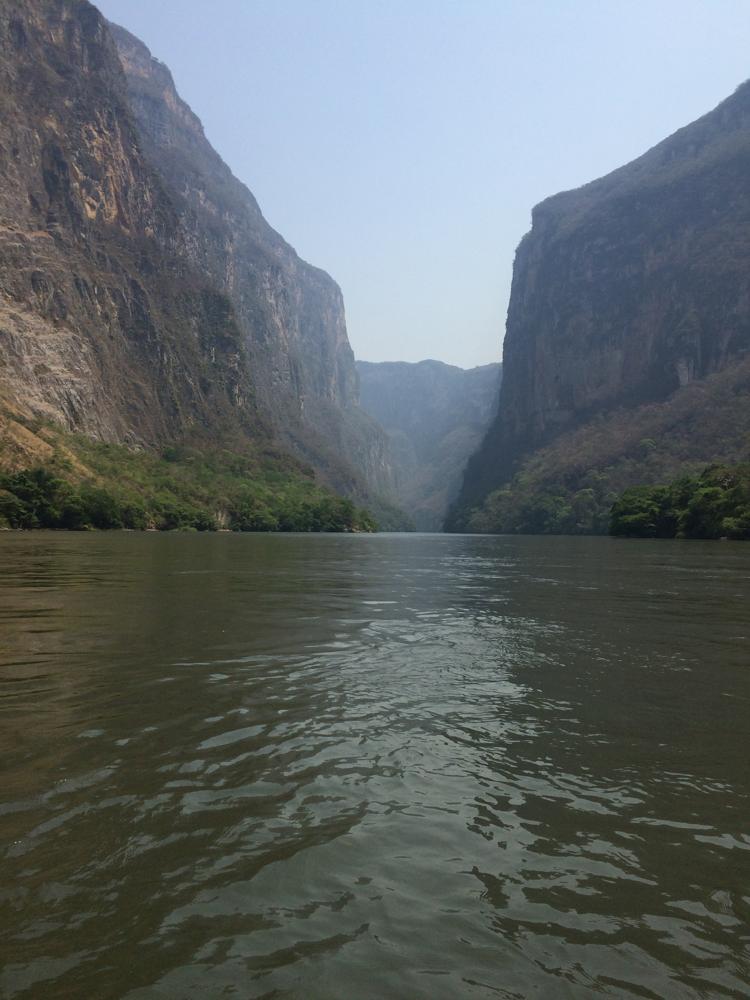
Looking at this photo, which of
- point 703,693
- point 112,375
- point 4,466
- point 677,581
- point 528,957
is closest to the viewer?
point 528,957

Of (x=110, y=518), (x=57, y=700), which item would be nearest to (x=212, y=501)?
(x=110, y=518)

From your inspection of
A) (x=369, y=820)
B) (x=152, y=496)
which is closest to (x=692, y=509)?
(x=369, y=820)

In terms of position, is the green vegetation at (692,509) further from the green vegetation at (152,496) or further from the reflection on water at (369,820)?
the reflection on water at (369,820)

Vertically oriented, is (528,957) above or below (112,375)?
below

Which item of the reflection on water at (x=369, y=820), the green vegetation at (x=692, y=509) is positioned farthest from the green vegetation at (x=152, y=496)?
the reflection on water at (x=369, y=820)

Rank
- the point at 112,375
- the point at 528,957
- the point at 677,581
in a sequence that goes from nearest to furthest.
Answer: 1. the point at 528,957
2. the point at 677,581
3. the point at 112,375

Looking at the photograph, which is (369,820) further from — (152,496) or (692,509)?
(152,496)

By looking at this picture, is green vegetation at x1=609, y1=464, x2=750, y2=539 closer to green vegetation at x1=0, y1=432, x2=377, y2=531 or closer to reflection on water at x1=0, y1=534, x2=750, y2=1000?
green vegetation at x1=0, y1=432, x2=377, y2=531

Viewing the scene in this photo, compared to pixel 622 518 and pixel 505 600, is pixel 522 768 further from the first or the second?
pixel 622 518
